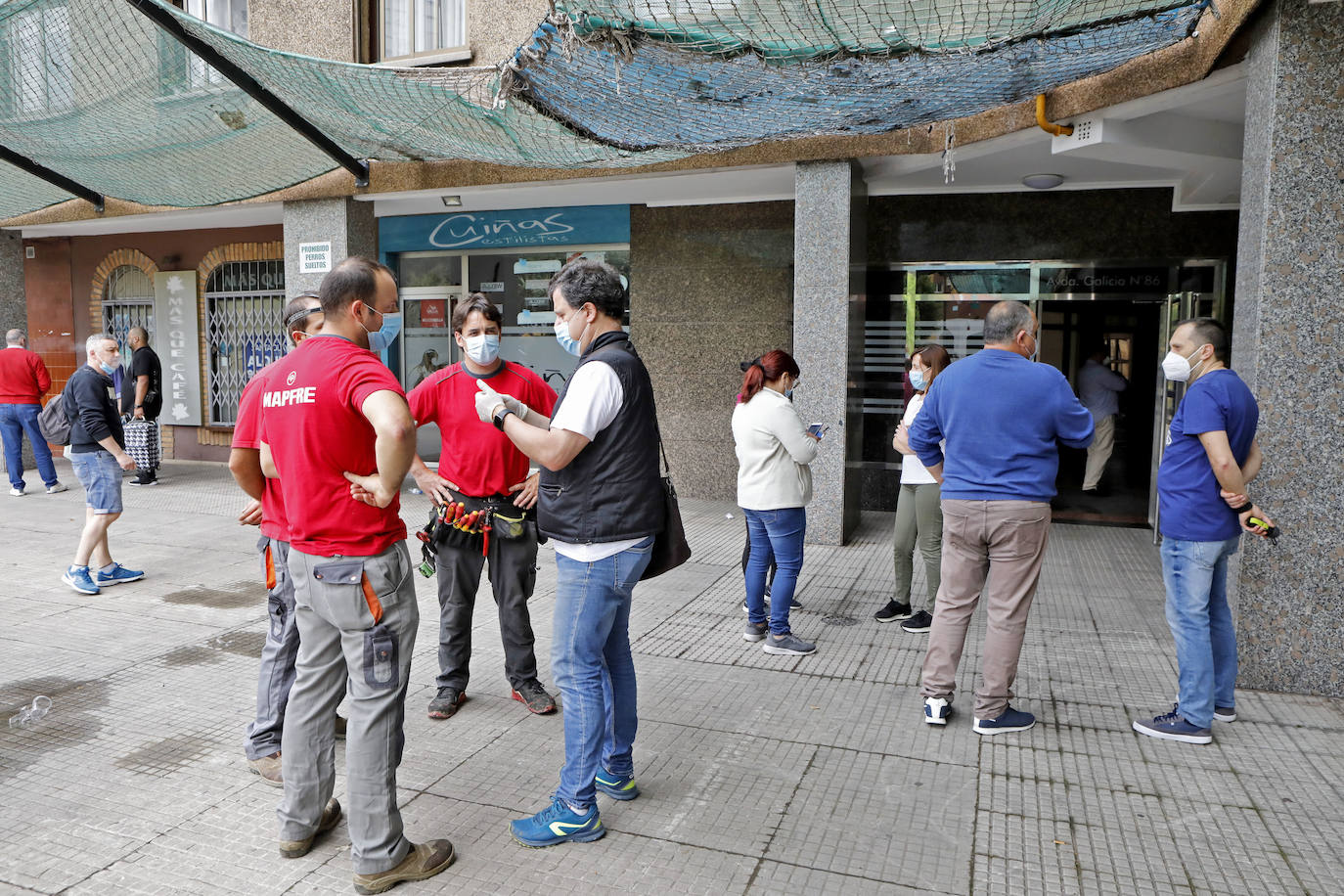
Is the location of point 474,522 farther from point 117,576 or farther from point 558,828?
point 117,576

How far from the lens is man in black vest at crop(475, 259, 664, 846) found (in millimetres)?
2910

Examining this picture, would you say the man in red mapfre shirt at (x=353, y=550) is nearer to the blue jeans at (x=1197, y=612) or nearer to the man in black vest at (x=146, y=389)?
the blue jeans at (x=1197, y=612)

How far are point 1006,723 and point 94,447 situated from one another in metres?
5.75

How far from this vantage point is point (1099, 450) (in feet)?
29.2

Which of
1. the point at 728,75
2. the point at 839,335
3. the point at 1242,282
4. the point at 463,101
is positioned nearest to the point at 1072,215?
the point at 839,335

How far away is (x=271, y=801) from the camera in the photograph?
3330 millimetres

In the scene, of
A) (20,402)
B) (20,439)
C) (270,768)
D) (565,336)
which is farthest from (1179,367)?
(20,439)

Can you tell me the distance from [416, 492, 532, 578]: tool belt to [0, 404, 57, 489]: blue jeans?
7.86m

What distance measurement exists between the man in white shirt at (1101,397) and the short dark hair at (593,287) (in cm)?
698

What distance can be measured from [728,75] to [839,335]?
3.09m

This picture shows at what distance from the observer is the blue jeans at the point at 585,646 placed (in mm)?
2965

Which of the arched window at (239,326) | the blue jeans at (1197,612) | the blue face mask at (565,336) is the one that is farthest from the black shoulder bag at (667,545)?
the arched window at (239,326)

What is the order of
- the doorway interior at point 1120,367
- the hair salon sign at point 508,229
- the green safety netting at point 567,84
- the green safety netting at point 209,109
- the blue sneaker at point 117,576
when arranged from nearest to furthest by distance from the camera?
the green safety netting at point 567,84 → the green safety netting at point 209,109 → the blue sneaker at point 117,576 → the doorway interior at point 1120,367 → the hair salon sign at point 508,229

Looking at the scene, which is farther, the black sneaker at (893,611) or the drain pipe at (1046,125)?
the drain pipe at (1046,125)
